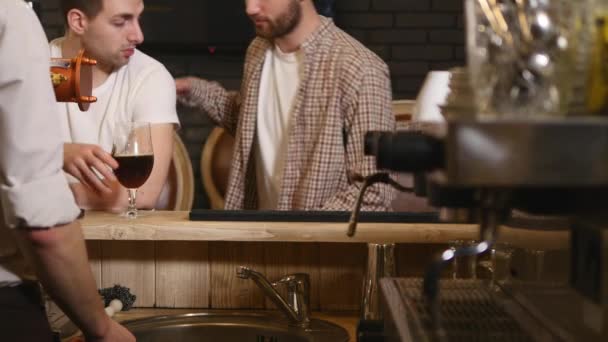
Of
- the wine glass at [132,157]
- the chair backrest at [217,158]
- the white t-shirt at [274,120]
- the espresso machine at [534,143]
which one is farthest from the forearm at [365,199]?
the espresso machine at [534,143]

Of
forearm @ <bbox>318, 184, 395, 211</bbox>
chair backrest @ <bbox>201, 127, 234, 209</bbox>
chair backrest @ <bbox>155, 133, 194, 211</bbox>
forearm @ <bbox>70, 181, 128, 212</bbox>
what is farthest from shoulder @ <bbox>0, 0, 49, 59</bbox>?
chair backrest @ <bbox>201, 127, 234, 209</bbox>

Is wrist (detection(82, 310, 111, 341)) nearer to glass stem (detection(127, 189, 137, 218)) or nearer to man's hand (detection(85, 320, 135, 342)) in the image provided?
man's hand (detection(85, 320, 135, 342))

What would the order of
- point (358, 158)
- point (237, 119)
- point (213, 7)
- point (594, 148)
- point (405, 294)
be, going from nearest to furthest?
point (594, 148)
point (405, 294)
point (358, 158)
point (237, 119)
point (213, 7)

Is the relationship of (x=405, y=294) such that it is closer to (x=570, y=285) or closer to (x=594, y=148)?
(x=570, y=285)

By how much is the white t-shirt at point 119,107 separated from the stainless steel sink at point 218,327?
2.93ft

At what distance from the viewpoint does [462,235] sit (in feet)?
6.18

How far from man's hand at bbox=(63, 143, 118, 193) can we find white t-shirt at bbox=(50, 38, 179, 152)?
25.1 inches

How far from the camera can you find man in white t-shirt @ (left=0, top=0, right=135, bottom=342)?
4.46ft

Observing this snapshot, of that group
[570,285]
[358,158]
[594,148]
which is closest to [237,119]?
[358,158]

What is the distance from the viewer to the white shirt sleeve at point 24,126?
1357 mm

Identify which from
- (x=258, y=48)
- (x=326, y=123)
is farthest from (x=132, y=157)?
(x=258, y=48)

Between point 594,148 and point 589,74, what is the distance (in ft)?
0.27

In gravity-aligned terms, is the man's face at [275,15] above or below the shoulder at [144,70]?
above

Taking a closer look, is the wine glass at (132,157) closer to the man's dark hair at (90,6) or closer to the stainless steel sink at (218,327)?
the stainless steel sink at (218,327)
